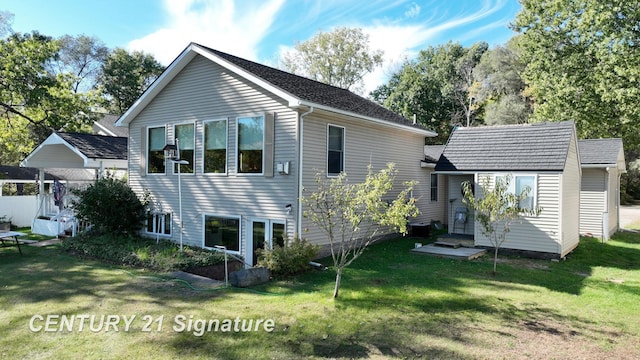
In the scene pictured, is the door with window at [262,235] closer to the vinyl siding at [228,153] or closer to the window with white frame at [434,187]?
the vinyl siding at [228,153]

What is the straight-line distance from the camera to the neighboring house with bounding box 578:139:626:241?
15060 mm

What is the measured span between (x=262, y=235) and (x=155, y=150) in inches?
211

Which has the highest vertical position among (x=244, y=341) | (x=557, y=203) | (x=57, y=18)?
(x=57, y=18)

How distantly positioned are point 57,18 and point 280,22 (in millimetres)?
13359

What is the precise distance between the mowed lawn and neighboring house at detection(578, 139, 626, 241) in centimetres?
611

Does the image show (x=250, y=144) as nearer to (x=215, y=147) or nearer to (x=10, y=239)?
(x=215, y=147)

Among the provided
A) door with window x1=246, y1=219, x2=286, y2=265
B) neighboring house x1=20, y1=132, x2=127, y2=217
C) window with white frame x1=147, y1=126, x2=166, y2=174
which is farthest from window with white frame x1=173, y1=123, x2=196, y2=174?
neighboring house x1=20, y1=132, x2=127, y2=217

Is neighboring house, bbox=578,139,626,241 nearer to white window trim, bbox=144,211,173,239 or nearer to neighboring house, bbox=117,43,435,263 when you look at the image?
neighboring house, bbox=117,43,435,263

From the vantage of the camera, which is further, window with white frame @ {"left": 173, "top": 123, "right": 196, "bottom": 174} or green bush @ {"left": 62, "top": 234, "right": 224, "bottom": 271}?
window with white frame @ {"left": 173, "top": 123, "right": 196, "bottom": 174}

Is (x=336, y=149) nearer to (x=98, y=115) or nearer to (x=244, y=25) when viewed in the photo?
(x=244, y=25)

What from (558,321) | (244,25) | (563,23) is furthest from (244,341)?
(563,23)

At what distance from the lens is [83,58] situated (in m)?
40.1

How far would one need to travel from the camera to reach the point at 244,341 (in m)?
5.32

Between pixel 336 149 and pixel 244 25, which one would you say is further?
pixel 244 25
